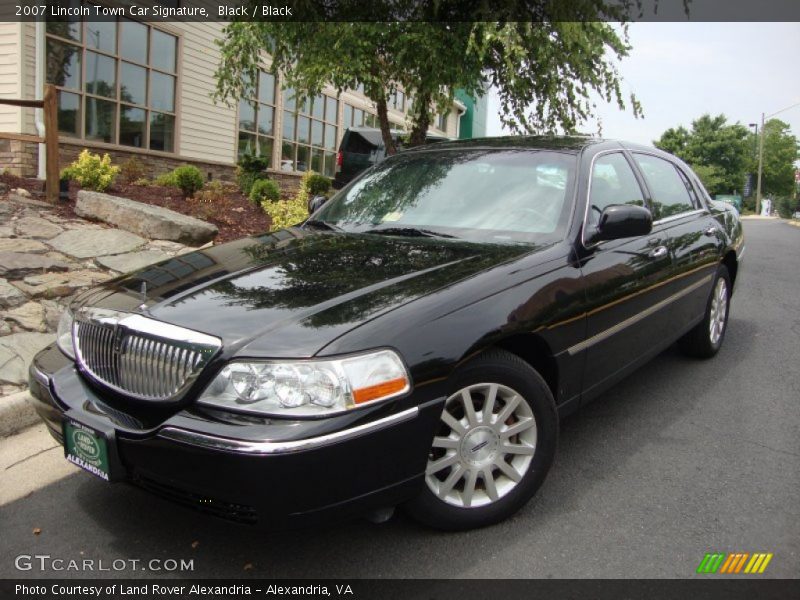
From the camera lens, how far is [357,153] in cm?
1241

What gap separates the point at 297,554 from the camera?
2574 mm

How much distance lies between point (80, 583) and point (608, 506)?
213 centimetres

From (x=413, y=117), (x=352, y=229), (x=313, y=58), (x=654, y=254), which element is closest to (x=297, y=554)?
(x=352, y=229)

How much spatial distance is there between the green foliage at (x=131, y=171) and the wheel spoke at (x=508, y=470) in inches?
364

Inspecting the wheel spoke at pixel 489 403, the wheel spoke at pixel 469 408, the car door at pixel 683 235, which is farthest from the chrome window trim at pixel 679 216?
the wheel spoke at pixel 469 408

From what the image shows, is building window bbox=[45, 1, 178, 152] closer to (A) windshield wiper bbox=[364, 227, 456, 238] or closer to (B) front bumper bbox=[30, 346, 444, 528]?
(A) windshield wiper bbox=[364, 227, 456, 238]

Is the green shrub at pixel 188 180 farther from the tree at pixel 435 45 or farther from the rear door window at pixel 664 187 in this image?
the rear door window at pixel 664 187

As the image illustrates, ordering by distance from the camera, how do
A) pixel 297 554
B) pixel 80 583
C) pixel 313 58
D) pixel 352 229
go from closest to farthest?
1. pixel 80 583
2. pixel 297 554
3. pixel 352 229
4. pixel 313 58

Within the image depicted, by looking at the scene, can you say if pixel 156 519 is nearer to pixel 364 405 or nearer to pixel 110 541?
pixel 110 541

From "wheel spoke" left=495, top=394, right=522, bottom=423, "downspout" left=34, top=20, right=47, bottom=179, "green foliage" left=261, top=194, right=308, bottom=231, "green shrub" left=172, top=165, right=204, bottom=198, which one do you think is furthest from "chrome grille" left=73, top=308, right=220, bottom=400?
"downspout" left=34, top=20, right=47, bottom=179

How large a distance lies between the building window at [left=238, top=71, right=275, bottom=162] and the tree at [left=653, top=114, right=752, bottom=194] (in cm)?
6766

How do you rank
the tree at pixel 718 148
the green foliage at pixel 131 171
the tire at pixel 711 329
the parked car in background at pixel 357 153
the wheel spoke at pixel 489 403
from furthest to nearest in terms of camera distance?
the tree at pixel 718 148 → the parked car in background at pixel 357 153 → the green foliage at pixel 131 171 → the tire at pixel 711 329 → the wheel spoke at pixel 489 403

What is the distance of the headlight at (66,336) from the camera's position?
110 inches

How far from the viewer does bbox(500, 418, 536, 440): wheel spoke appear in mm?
2689
